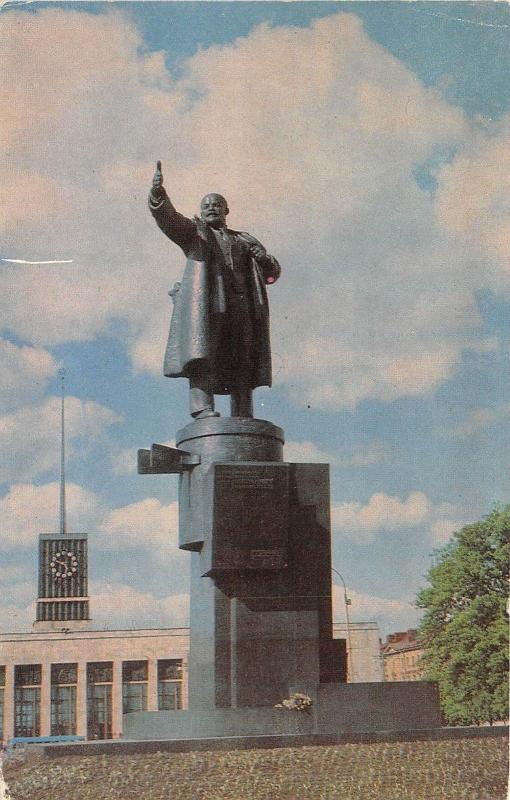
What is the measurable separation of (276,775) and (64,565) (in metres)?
72.0

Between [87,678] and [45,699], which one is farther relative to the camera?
[87,678]

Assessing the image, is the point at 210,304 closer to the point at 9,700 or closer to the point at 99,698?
the point at 9,700

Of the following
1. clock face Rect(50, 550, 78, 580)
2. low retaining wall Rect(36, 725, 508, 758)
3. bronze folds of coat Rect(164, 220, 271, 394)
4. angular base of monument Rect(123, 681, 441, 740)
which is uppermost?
clock face Rect(50, 550, 78, 580)

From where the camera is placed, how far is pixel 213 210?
14297 mm

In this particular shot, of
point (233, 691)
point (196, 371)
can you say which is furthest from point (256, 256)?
point (233, 691)

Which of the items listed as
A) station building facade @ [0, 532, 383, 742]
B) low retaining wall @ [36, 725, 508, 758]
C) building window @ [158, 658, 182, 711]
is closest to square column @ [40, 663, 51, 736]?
station building facade @ [0, 532, 383, 742]

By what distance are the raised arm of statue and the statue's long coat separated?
0.01 metres

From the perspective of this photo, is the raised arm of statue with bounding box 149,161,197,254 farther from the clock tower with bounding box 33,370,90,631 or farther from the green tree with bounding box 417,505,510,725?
the clock tower with bounding box 33,370,90,631

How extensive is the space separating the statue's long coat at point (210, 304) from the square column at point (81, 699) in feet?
175

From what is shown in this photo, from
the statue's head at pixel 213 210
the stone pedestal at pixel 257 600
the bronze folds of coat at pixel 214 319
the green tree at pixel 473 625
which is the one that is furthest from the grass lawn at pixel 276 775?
the green tree at pixel 473 625

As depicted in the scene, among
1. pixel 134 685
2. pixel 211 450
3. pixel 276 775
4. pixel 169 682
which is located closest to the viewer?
pixel 276 775

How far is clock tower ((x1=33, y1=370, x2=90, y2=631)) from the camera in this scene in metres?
78.4


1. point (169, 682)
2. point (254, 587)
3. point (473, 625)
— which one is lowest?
point (169, 682)

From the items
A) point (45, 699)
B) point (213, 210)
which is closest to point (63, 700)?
point (45, 699)
